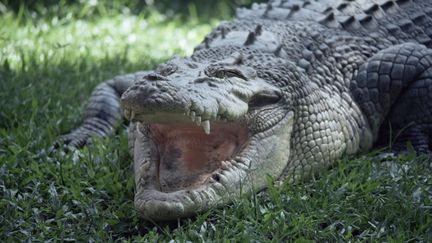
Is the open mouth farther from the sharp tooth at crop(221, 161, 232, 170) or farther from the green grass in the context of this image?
the green grass

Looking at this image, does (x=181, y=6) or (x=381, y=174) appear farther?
(x=181, y=6)

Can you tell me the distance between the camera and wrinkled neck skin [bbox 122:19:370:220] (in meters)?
3.54

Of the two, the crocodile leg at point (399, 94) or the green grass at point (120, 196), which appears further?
the crocodile leg at point (399, 94)

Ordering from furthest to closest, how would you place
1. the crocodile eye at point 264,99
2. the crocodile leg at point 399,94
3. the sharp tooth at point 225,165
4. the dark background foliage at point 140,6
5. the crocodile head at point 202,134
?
1. the dark background foliage at point 140,6
2. the crocodile leg at point 399,94
3. the crocodile eye at point 264,99
4. the sharp tooth at point 225,165
5. the crocodile head at point 202,134

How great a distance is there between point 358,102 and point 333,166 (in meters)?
0.50

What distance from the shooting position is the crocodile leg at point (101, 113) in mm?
5016

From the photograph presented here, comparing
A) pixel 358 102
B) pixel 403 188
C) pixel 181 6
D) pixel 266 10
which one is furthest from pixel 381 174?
pixel 181 6

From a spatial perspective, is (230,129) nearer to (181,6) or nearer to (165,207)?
(165,207)

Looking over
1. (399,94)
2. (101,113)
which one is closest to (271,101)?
(399,94)

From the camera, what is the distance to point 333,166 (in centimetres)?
438

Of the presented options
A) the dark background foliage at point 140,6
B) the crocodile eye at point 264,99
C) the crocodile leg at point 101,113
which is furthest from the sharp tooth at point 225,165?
the dark background foliage at point 140,6

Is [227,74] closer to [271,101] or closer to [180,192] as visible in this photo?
[271,101]

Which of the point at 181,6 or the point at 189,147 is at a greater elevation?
the point at 189,147

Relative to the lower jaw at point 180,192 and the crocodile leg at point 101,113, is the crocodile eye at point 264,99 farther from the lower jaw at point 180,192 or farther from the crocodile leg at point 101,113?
the crocodile leg at point 101,113
